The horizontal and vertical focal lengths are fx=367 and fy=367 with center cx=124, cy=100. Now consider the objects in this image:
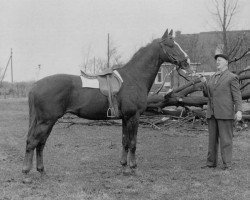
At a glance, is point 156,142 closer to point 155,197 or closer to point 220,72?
point 220,72

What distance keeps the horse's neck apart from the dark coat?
1.41m

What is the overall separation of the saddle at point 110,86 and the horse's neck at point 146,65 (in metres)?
0.32

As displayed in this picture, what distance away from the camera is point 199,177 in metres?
7.05

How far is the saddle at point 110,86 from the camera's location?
7000mm

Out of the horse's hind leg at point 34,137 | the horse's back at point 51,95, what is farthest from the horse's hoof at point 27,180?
the horse's back at point 51,95

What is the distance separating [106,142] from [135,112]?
4251 mm

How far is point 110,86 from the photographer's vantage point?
7055mm

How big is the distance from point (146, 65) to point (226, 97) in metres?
1.82

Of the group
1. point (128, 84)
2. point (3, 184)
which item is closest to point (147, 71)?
point (128, 84)

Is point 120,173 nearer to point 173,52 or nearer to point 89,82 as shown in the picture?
point 89,82

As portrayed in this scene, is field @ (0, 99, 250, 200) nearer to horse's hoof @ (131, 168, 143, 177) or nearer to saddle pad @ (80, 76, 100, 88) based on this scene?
horse's hoof @ (131, 168, 143, 177)

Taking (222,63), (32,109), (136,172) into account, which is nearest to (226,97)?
(222,63)

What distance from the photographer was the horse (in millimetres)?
6711

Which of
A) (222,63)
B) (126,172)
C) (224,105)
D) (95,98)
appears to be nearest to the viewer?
(95,98)
